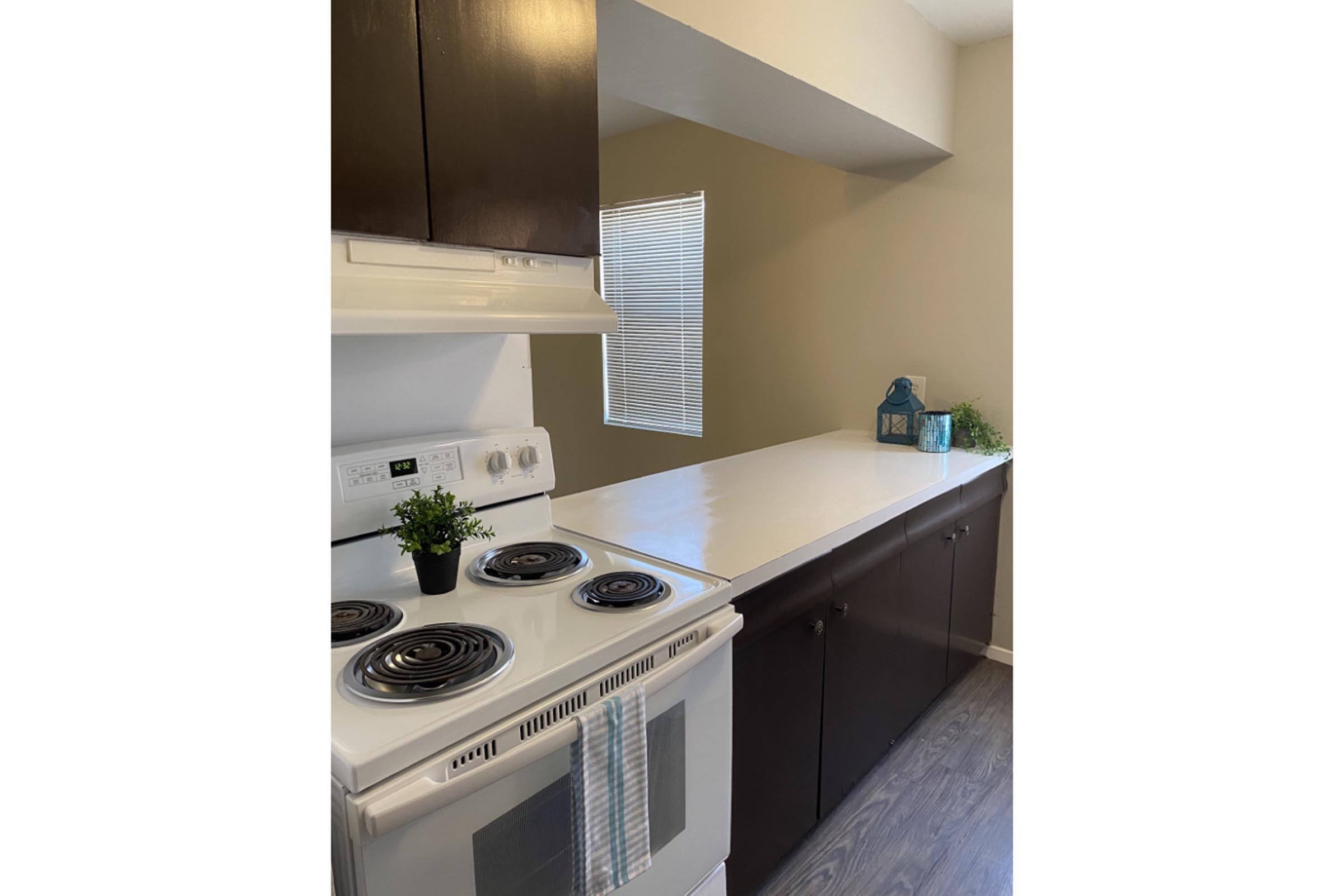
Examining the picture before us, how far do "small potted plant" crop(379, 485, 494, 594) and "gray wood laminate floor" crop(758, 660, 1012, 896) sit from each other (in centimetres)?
108

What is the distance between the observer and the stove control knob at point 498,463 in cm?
155

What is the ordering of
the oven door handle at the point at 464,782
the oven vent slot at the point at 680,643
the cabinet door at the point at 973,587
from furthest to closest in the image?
the cabinet door at the point at 973,587 → the oven vent slot at the point at 680,643 → the oven door handle at the point at 464,782

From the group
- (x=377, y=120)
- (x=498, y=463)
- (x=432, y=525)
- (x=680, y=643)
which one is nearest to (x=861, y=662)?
(x=680, y=643)

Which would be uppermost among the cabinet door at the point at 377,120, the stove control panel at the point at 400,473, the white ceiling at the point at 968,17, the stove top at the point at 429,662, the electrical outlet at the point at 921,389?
the white ceiling at the point at 968,17

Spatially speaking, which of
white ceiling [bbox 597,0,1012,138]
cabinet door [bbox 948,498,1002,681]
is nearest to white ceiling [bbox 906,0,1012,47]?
white ceiling [bbox 597,0,1012,138]

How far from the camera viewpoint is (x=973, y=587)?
2645 millimetres

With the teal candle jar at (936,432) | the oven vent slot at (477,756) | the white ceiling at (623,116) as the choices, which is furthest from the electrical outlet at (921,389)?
the oven vent slot at (477,756)

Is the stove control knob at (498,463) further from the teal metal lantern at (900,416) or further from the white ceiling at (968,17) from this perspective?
the white ceiling at (968,17)

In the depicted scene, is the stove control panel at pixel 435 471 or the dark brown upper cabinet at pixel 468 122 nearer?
the dark brown upper cabinet at pixel 468 122

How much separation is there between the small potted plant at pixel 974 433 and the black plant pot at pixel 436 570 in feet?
6.66

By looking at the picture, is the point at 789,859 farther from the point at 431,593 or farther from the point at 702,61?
the point at 702,61

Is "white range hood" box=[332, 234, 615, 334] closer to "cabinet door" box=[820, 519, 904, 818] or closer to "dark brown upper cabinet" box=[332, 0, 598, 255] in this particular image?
"dark brown upper cabinet" box=[332, 0, 598, 255]
